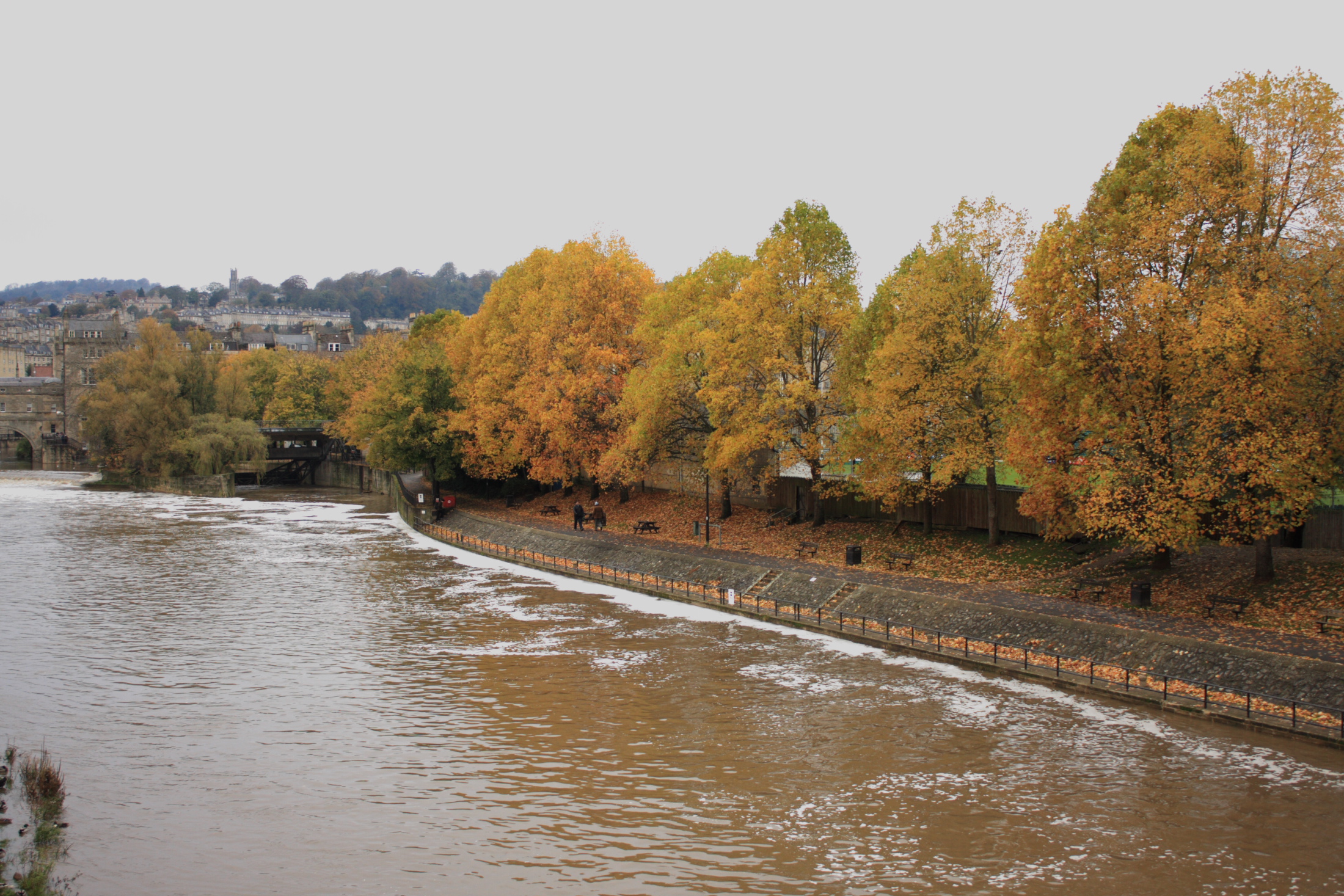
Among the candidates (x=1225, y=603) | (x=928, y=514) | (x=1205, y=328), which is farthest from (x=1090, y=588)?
(x=928, y=514)

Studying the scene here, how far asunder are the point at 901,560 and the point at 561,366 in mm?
24324

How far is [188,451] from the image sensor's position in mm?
86750

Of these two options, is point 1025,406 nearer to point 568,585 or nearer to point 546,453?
point 568,585

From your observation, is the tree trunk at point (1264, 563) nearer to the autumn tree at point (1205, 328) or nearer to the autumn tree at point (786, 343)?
the autumn tree at point (1205, 328)

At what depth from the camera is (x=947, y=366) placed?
35250 millimetres

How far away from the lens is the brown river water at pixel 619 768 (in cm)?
1452

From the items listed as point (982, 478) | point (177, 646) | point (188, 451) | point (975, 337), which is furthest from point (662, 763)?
point (188, 451)

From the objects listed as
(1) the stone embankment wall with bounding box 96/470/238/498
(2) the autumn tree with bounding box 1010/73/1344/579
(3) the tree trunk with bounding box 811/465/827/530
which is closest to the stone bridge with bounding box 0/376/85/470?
(1) the stone embankment wall with bounding box 96/470/238/498

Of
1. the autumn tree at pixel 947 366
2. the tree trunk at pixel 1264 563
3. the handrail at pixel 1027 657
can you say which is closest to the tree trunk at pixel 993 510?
the autumn tree at pixel 947 366

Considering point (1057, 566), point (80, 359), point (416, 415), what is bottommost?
point (1057, 566)

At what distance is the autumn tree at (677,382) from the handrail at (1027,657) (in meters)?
7.08

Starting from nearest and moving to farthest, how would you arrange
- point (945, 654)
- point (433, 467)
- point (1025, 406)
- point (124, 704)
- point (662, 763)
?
point (662, 763), point (124, 704), point (945, 654), point (1025, 406), point (433, 467)

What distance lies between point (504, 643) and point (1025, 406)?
17.3 meters

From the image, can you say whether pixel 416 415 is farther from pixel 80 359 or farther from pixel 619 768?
pixel 80 359
